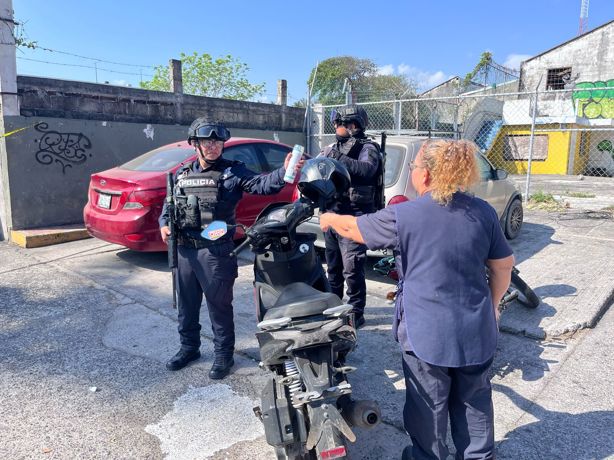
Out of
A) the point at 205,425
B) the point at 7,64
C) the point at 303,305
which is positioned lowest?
the point at 205,425

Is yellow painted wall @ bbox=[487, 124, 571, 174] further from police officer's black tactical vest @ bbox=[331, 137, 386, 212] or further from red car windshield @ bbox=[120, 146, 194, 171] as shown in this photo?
police officer's black tactical vest @ bbox=[331, 137, 386, 212]

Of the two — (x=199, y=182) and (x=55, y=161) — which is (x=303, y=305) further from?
(x=55, y=161)

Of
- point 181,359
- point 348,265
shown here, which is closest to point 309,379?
point 181,359

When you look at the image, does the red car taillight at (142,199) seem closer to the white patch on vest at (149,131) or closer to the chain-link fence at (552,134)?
the white patch on vest at (149,131)

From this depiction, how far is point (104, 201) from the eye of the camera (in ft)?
19.6

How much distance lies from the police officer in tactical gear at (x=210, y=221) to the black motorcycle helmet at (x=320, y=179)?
441 millimetres

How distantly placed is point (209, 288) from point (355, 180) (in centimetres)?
149

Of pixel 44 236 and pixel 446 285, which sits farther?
pixel 44 236

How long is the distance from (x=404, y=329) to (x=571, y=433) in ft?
4.65

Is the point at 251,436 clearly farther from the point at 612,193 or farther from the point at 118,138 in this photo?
the point at 612,193

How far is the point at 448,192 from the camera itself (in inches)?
77.6

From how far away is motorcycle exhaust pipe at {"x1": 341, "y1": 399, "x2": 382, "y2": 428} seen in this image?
6.91 feet

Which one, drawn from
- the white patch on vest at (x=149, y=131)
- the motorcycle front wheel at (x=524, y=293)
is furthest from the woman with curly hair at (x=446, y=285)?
the white patch on vest at (x=149, y=131)

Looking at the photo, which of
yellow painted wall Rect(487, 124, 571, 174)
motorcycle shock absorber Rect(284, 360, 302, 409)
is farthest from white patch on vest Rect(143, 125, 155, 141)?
yellow painted wall Rect(487, 124, 571, 174)
